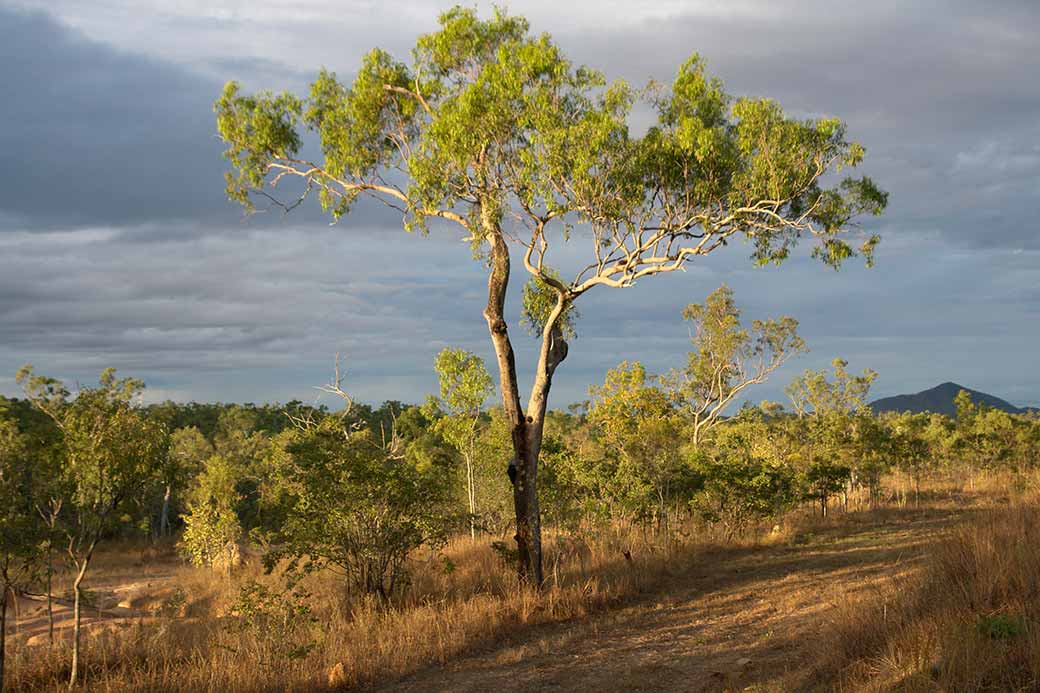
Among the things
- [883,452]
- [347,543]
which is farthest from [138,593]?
[883,452]

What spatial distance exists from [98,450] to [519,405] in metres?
6.65

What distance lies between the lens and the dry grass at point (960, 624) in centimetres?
565

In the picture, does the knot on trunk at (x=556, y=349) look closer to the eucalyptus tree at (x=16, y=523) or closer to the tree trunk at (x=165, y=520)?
the eucalyptus tree at (x=16, y=523)

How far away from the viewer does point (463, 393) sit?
974 inches

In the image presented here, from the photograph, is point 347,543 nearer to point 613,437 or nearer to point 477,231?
point 477,231

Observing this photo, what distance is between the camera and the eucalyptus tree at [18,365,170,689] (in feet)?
30.7

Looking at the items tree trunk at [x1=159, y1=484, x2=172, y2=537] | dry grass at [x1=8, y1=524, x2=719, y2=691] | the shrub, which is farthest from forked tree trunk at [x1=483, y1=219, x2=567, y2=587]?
tree trunk at [x1=159, y1=484, x2=172, y2=537]

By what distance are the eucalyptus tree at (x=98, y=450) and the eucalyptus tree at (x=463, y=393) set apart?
1484cm

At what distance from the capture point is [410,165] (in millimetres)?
13531

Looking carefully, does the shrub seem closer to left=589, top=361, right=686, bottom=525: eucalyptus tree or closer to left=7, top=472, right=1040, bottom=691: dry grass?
left=7, top=472, right=1040, bottom=691: dry grass

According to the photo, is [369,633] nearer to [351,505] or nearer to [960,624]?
[351,505]

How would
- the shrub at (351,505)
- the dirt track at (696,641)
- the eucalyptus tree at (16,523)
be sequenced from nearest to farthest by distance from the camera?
the dirt track at (696,641) < the eucalyptus tree at (16,523) < the shrub at (351,505)

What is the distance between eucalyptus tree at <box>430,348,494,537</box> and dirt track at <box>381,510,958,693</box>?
10.1 meters

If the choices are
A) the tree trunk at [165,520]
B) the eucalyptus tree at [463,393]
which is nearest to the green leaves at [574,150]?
the eucalyptus tree at [463,393]
